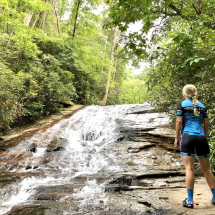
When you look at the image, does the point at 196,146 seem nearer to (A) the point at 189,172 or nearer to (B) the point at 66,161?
(A) the point at 189,172

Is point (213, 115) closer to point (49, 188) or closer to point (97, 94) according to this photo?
point (49, 188)

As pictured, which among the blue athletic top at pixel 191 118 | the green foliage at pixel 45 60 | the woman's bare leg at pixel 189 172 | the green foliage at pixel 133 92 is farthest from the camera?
the green foliage at pixel 133 92

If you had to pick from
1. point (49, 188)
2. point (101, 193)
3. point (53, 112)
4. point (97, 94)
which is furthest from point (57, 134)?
point (97, 94)

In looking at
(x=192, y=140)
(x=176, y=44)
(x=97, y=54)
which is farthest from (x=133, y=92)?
(x=192, y=140)

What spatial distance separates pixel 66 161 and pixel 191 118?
4.61 m

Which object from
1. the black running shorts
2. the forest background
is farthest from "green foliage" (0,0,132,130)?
the black running shorts

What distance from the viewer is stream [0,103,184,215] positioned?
314 centimetres

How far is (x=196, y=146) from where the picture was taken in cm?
263

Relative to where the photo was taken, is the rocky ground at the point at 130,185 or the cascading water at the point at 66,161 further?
the cascading water at the point at 66,161

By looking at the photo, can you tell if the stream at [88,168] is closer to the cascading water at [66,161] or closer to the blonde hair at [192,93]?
the cascading water at [66,161]

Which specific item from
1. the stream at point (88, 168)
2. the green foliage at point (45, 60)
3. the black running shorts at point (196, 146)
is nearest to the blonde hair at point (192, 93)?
the black running shorts at point (196, 146)

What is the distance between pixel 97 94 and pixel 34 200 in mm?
17282

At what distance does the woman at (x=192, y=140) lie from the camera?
261 centimetres

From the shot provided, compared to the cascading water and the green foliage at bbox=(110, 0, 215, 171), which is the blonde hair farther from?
the cascading water
